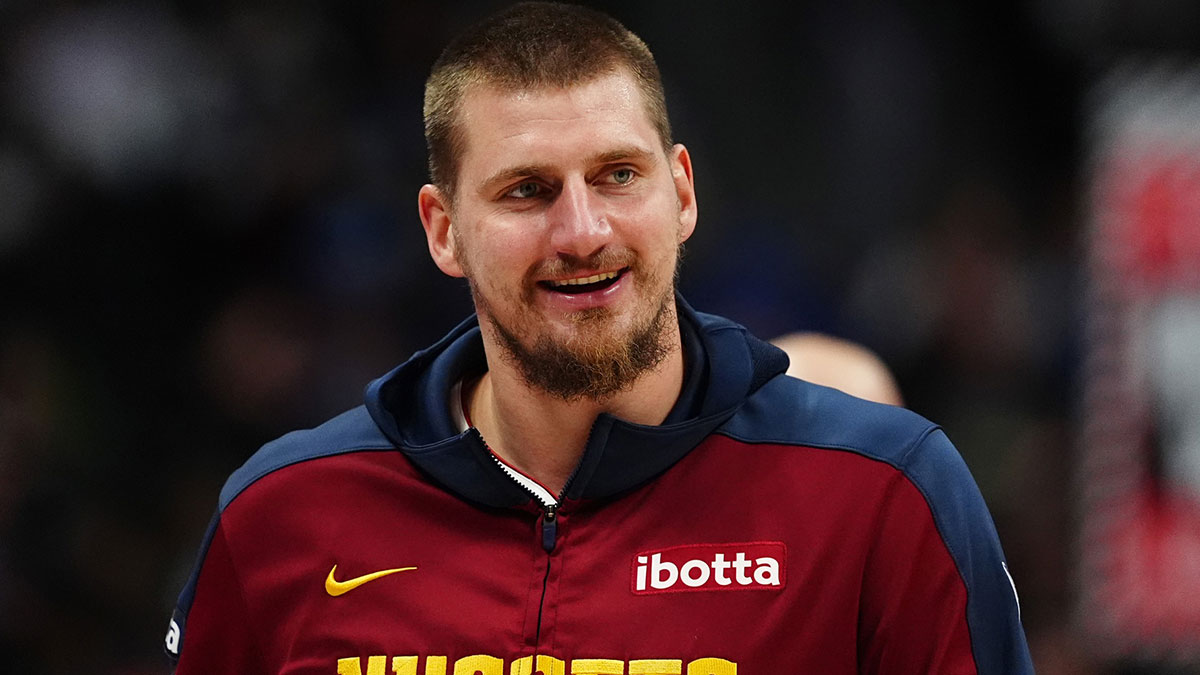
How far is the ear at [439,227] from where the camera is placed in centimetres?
296

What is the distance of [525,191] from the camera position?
2725mm

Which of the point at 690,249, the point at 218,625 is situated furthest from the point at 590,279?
the point at 690,249

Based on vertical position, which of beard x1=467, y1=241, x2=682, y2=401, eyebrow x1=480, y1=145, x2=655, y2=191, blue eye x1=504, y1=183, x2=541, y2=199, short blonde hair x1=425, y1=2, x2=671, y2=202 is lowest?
beard x1=467, y1=241, x2=682, y2=401

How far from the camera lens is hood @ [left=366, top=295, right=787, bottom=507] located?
9.05 ft

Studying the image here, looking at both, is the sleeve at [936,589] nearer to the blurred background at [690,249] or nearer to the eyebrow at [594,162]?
the eyebrow at [594,162]

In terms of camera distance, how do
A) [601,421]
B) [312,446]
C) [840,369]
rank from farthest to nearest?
[840,369], [312,446], [601,421]

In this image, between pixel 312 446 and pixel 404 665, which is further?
pixel 312 446

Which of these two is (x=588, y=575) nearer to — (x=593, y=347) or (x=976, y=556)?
(x=593, y=347)

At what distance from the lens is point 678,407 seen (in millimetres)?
2832

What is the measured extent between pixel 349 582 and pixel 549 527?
0.36 metres

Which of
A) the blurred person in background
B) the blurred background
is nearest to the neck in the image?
the blurred person in background

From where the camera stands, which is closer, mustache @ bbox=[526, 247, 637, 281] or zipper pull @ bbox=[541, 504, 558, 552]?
mustache @ bbox=[526, 247, 637, 281]

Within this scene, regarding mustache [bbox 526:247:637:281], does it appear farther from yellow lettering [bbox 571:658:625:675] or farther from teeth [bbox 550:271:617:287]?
yellow lettering [bbox 571:658:625:675]

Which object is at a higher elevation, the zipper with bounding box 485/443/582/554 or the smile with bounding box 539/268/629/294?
the smile with bounding box 539/268/629/294
